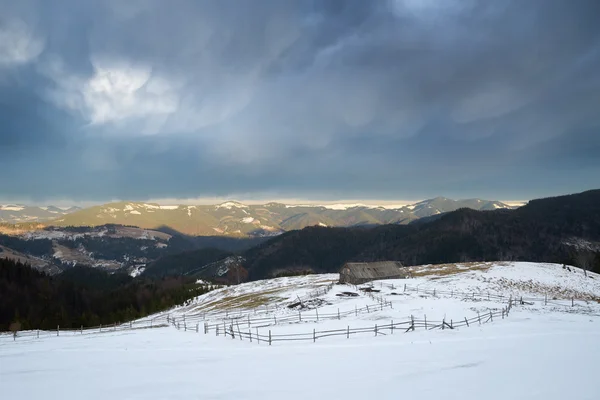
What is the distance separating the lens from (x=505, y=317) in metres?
42.8

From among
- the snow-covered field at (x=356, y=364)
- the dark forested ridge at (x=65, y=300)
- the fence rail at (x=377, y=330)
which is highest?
the snow-covered field at (x=356, y=364)

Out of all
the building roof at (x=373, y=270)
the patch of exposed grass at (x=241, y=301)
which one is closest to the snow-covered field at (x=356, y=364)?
the patch of exposed grass at (x=241, y=301)

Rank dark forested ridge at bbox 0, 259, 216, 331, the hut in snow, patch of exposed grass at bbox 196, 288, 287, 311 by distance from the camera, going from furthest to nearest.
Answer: dark forested ridge at bbox 0, 259, 216, 331 → the hut in snow → patch of exposed grass at bbox 196, 288, 287, 311

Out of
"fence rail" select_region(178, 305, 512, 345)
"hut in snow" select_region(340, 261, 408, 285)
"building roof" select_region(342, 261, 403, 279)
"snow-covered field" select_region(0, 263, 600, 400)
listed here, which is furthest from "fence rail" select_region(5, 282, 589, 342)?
"building roof" select_region(342, 261, 403, 279)

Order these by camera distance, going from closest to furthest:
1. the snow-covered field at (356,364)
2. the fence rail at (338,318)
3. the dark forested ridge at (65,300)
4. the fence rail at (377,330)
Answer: the snow-covered field at (356,364)
the fence rail at (377,330)
the fence rail at (338,318)
the dark forested ridge at (65,300)

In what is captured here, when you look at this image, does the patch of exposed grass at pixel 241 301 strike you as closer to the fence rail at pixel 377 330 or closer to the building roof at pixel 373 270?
the building roof at pixel 373 270

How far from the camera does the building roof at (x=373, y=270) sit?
87.4 meters

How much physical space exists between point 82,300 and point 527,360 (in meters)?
182

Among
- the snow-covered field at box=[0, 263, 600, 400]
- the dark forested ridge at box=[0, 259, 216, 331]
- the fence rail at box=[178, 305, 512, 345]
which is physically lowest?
the dark forested ridge at box=[0, 259, 216, 331]

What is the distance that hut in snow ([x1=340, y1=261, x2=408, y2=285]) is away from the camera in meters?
86.4

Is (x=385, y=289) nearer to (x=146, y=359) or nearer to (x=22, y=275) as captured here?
(x=146, y=359)

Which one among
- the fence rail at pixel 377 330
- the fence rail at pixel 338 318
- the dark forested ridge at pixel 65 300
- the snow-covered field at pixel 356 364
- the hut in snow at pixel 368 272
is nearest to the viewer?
the snow-covered field at pixel 356 364

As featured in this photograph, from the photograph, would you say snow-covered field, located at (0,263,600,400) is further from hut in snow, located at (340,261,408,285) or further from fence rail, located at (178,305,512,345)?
hut in snow, located at (340,261,408,285)

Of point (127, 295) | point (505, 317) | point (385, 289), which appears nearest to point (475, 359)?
point (505, 317)
